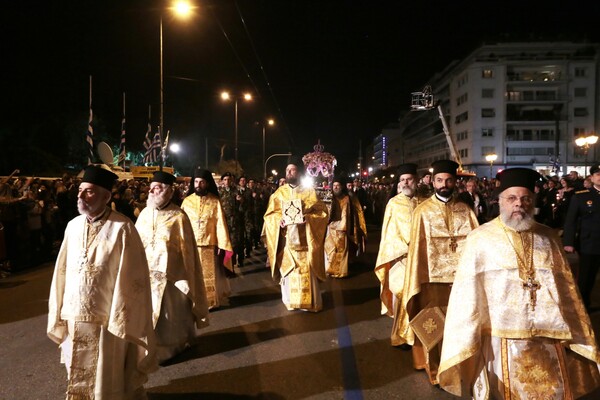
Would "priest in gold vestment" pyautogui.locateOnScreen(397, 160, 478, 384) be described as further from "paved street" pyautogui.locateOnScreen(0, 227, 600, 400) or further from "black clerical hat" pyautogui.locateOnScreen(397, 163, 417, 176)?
"black clerical hat" pyautogui.locateOnScreen(397, 163, 417, 176)

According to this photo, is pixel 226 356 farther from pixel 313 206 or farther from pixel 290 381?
pixel 313 206

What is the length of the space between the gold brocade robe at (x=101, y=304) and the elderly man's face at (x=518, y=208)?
9.46ft

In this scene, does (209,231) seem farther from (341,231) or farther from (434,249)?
(341,231)

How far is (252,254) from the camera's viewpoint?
14.8 m

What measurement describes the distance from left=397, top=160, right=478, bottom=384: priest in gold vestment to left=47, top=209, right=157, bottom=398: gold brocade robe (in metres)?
2.45

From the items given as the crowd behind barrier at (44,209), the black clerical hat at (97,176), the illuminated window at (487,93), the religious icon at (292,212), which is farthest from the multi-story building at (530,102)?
the black clerical hat at (97,176)

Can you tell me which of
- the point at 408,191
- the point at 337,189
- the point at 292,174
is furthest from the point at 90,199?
the point at 337,189

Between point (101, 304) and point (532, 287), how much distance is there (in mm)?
3162

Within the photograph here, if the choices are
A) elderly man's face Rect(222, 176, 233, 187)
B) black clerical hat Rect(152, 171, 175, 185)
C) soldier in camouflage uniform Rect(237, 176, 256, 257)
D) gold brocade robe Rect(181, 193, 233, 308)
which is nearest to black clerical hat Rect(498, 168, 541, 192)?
black clerical hat Rect(152, 171, 175, 185)

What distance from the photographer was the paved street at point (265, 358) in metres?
4.69

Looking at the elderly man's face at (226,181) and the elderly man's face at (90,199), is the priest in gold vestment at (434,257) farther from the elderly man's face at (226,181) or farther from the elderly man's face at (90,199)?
the elderly man's face at (226,181)

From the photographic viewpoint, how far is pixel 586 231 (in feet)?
23.8

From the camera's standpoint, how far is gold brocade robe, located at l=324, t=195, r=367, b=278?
429 inches

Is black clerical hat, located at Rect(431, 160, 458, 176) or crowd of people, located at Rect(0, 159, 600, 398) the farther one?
black clerical hat, located at Rect(431, 160, 458, 176)
